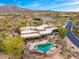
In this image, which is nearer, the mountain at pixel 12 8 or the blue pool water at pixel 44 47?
A: the blue pool water at pixel 44 47

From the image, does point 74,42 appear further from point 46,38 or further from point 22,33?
point 22,33

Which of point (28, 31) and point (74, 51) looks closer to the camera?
point (74, 51)

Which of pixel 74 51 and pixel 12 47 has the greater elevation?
pixel 12 47

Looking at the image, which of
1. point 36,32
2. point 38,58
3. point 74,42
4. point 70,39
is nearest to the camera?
point 38,58

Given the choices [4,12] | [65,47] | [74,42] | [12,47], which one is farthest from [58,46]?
[4,12]

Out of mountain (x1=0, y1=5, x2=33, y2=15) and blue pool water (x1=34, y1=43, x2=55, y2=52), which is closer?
blue pool water (x1=34, y1=43, x2=55, y2=52)

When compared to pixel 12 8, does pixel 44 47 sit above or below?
below

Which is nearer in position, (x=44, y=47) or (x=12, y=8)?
(x=44, y=47)

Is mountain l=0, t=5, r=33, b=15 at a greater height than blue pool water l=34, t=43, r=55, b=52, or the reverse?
mountain l=0, t=5, r=33, b=15

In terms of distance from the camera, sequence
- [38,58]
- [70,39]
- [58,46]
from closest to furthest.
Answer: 1. [38,58]
2. [58,46]
3. [70,39]

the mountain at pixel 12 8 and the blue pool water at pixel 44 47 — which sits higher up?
the mountain at pixel 12 8

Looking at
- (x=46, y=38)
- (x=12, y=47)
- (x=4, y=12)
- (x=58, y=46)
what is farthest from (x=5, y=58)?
(x=4, y=12)
